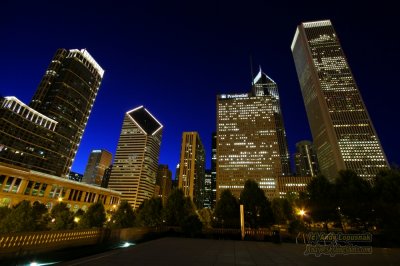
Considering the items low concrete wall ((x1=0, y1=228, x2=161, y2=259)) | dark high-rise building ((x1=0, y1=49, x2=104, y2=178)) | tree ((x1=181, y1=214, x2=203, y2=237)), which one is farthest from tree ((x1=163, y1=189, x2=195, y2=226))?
dark high-rise building ((x1=0, y1=49, x2=104, y2=178))

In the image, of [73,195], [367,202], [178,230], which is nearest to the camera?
[178,230]

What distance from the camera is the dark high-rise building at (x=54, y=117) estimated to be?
81.1 metres

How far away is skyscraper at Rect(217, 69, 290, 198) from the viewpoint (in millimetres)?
150250

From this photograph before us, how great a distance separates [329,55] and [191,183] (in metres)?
165

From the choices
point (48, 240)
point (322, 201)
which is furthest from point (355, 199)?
point (48, 240)

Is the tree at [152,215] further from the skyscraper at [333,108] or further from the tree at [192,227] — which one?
the skyscraper at [333,108]

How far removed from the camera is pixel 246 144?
16125 cm

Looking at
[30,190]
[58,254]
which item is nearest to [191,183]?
[30,190]

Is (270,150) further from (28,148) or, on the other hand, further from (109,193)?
(28,148)

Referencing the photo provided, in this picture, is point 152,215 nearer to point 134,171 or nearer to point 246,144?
point 246,144

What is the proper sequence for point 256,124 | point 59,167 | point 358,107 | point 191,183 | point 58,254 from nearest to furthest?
point 58,254 < point 59,167 < point 358,107 < point 256,124 < point 191,183

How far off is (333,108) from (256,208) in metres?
145

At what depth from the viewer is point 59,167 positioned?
100 meters

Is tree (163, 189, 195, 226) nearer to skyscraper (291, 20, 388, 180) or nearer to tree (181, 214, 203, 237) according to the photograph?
tree (181, 214, 203, 237)
